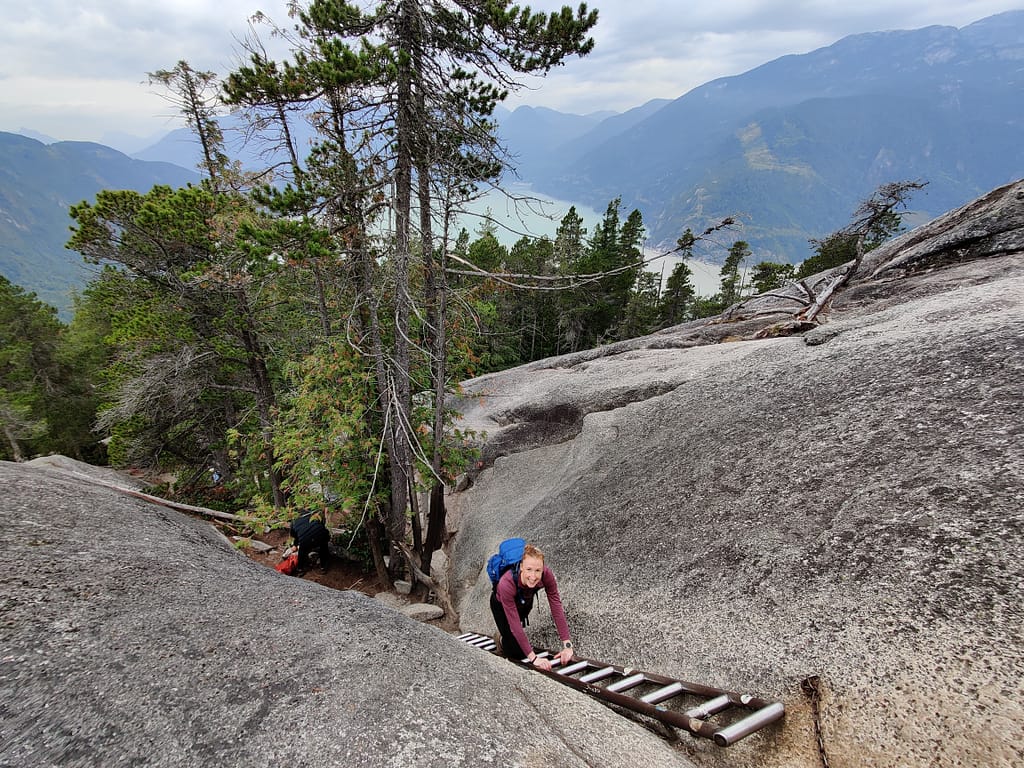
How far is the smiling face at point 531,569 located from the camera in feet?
16.2

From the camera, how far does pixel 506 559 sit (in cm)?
530

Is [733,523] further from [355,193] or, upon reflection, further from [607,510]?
[355,193]

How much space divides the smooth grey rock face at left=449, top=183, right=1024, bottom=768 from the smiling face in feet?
4.74

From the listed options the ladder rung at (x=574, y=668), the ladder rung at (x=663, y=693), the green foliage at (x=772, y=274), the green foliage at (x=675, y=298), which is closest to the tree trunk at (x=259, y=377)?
the ladder rung at (x=574, y=668)

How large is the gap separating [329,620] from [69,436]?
3957 centimetres

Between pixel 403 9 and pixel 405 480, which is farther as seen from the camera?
pixel 405 480

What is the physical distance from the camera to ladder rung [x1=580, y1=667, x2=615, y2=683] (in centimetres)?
457

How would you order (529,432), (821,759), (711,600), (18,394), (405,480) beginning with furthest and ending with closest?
(18,394)
(529,432)
(405,480)
(711,600)
(821,759)

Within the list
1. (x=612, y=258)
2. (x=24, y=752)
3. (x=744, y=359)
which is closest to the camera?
(x=24, y=752)

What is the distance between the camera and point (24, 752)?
2619 mm

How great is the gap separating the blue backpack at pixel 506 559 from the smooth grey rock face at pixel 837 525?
4.82 feet

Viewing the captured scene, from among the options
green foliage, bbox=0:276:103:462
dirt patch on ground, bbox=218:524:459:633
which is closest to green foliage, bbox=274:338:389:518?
dirt patch on ground, bbox=218:524:459:633

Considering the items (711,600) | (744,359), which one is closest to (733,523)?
(711,600)

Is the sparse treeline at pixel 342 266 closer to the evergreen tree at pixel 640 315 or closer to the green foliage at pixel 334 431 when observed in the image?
the green foliage at pixel 334 431
